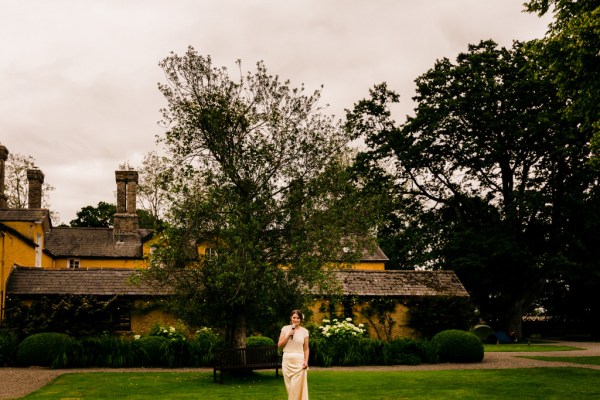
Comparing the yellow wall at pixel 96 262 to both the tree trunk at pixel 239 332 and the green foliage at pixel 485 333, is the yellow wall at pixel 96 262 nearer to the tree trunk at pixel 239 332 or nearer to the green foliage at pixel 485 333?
the green foliage at pixel 485 333

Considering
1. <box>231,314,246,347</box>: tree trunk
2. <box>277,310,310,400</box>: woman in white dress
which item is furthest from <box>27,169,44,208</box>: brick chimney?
<box>277,310,310,400</box>: woman in white dress

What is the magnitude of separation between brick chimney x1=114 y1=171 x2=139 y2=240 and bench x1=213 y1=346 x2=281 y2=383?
27.4 metres

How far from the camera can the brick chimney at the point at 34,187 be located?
40.0m

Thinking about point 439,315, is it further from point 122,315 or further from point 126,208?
point 126,208

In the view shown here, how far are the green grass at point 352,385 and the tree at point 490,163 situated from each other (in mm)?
17429

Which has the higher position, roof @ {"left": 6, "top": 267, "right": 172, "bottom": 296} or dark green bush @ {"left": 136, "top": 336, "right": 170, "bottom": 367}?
roof @ {"left": 6, "top": 267, "right": 172, "bottom": 296}

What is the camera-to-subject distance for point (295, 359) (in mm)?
11305

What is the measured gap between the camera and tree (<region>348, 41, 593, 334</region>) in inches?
1414

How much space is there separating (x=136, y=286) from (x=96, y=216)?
4585 cm

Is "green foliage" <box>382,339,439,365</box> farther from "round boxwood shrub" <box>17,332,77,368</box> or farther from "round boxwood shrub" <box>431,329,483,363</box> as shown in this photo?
"round boxwood shrub" <box>17,332,77,368</box>

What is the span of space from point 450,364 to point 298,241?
9028 millimetres

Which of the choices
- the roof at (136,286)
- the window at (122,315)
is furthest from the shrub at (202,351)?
the window at (122,315)

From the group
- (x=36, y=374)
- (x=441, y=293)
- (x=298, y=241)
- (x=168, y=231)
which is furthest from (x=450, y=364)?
(x=36, y=374)

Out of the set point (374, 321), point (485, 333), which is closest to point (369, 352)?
point (374, 321)
